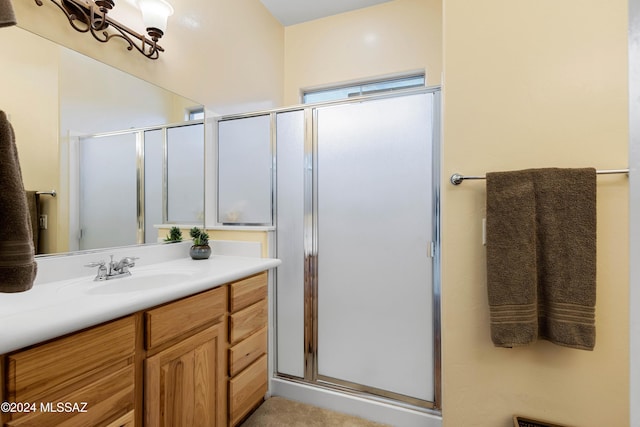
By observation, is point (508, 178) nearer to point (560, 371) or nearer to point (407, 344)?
point (560, 371)

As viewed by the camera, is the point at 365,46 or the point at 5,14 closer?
the point at 5,14

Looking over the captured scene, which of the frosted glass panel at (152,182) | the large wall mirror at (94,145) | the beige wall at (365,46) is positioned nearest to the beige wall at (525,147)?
the large wall mirror at (94,145)

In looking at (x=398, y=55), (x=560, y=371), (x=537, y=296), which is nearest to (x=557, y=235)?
(x=537, y=296)

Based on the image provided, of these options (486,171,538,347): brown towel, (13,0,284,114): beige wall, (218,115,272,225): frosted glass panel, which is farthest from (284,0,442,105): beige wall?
(486,171,538,347): brown towel

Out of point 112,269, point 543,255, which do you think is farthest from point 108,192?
point 543,255

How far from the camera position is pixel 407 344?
174 cm

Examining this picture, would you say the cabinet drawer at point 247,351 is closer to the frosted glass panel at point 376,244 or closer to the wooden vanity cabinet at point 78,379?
the frosted glass panel at point 376,244

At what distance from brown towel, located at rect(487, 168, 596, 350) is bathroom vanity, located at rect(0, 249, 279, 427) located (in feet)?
3.74

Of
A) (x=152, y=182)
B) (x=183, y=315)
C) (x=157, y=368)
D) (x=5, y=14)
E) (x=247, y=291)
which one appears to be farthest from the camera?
(x=152, y=182)

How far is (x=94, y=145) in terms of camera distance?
140 centimetres

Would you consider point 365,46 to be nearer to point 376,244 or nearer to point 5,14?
point 376,244

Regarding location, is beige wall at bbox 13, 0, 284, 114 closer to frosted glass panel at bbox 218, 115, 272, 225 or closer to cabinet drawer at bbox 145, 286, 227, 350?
frosted glass panel at bbox 218, 115, 272, 225

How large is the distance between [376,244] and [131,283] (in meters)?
1.28

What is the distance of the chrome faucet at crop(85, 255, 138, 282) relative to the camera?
4.27 ft
